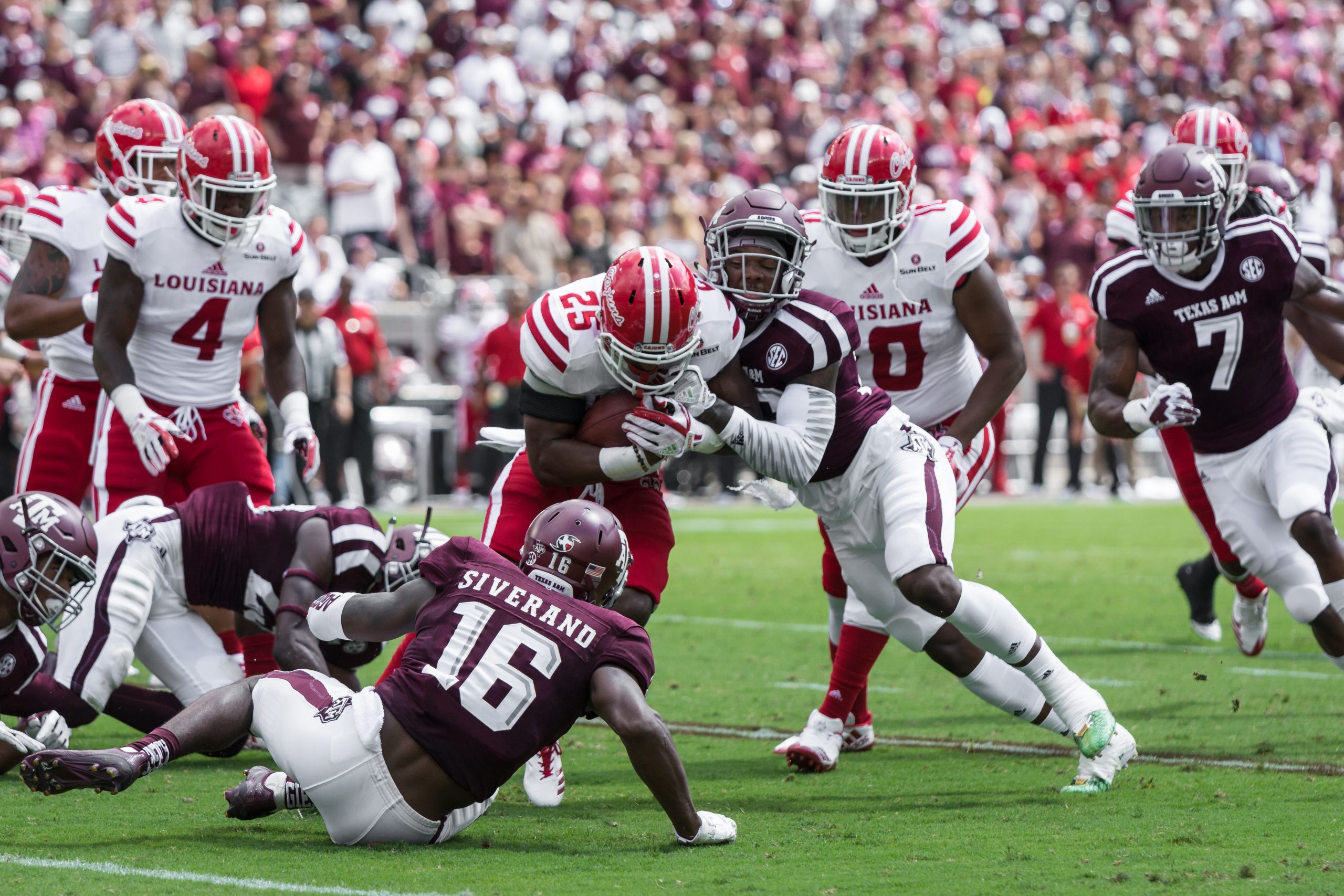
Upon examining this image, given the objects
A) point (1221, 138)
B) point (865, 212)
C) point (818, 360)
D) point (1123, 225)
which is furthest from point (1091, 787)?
point (1221, 138)

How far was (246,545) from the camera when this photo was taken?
5055 mm

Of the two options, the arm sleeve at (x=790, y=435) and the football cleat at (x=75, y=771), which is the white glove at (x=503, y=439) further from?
the football cleat at (x=75, y=771)

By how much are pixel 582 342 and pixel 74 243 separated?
7.97 ft

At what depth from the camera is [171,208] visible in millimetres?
5488

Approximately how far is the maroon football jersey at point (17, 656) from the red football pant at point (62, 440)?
1.31m

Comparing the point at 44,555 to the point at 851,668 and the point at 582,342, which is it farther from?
the point at 851,668

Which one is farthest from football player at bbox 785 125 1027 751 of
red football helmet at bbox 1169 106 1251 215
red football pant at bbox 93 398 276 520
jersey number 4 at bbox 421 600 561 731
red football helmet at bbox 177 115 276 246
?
red football pant at bbox 93 398 276 520

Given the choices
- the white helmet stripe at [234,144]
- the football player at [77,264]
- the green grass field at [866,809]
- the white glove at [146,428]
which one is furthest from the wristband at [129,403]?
the green grass field at [866,809]

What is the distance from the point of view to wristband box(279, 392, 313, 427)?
5609 mm

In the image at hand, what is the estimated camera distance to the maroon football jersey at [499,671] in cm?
371

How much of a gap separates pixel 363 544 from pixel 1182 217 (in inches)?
112

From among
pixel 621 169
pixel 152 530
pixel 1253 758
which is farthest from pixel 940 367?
pixel 621 169

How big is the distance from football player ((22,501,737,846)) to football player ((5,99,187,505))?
2.31 metres

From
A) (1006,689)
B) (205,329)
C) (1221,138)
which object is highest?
(1221,138)
